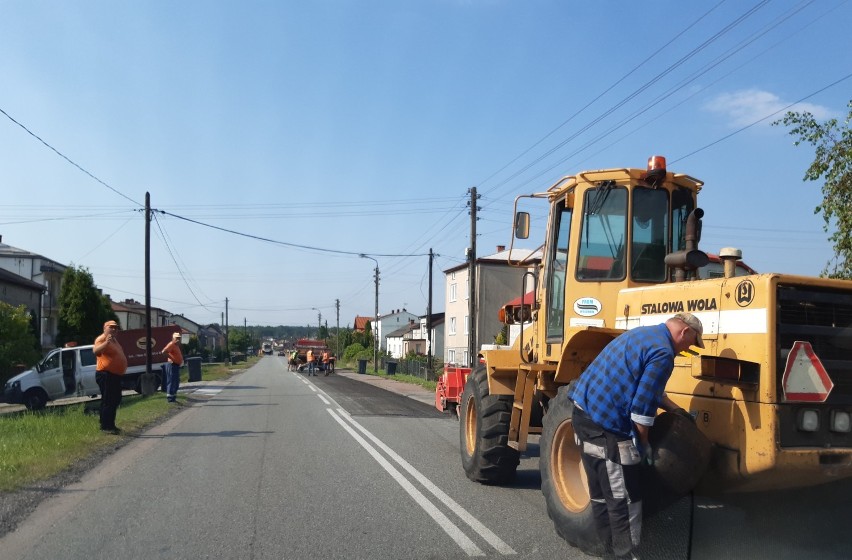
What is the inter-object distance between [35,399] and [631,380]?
927 inches

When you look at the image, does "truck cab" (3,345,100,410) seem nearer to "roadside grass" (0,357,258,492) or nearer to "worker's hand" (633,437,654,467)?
"roadside grass" (0,357,258,492)

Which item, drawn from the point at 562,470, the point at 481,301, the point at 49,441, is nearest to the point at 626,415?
the point at 562,470

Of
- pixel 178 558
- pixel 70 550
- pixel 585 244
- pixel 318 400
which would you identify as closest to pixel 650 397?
pixel 585 244

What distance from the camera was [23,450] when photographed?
10.1m

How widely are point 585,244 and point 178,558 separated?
439 cm

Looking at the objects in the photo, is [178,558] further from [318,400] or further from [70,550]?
[318,400]

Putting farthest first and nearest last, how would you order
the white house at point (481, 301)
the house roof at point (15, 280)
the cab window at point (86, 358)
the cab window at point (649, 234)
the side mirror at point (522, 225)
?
the white house at point (481, 301) → the house roof at point (15, 280) → the cab window at point (86, 358) → the side mirror at point (522, 225) → the cab window at point (649, 234)

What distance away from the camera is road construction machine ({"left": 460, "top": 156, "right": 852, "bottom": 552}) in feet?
15.8

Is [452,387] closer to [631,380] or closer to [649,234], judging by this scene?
[649,234]

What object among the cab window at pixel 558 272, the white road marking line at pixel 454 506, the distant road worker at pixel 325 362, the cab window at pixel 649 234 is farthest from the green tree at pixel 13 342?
the distant road worker at pixel 325 362

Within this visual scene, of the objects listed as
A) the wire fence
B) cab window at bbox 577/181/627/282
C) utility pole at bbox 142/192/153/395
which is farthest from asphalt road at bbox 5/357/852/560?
the wire fence

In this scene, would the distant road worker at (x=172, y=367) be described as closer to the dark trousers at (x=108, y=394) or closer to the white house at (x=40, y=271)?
the dark trousers at (x=108, y=394)

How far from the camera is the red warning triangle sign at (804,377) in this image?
4.79 metres

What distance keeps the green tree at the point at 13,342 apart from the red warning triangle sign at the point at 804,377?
26944 mm
